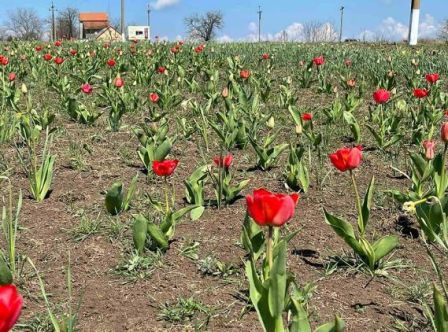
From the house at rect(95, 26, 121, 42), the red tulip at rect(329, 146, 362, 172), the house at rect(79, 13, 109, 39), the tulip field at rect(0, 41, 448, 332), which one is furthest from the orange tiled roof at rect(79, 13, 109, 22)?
the red tulip at rect(329, 146, 362, 172)

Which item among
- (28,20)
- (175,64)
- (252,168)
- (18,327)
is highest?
(28,20)

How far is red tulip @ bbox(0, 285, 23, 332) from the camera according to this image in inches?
38.1

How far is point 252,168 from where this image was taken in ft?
12.6

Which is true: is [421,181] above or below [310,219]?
above

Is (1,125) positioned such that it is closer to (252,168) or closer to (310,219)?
(252,168)

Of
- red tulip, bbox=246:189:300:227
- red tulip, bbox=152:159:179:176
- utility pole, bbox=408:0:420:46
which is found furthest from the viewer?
utility pole, bbox=408:0:420:46

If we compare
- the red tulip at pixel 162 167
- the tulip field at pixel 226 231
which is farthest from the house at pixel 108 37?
the red tulip at pixel 162 167

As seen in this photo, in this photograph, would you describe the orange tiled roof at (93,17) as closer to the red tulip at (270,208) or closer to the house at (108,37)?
the house at (108,37)

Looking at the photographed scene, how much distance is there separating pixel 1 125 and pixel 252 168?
196 cm

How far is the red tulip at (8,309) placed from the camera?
0.97 metres

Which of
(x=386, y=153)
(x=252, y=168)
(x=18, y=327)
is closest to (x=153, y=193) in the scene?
(x=252, y=168)

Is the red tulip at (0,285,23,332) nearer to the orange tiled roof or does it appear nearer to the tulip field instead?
the tulip field

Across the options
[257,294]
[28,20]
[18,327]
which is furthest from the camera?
[28,20]

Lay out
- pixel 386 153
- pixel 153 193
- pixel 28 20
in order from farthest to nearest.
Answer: pixel 28 20, pixel 386 153, pixel 153 193
